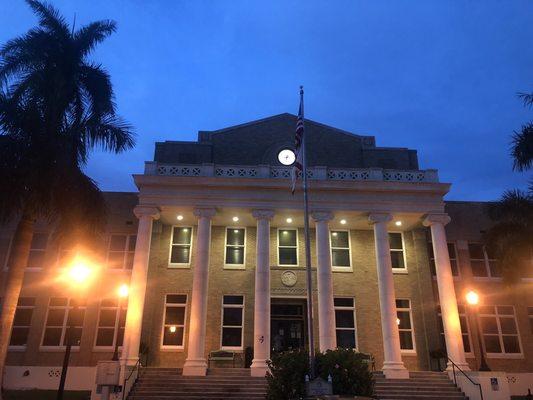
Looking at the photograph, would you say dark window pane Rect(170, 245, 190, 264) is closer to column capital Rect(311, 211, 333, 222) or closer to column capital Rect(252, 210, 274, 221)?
column capital Rect(252, 210, 274, 221)

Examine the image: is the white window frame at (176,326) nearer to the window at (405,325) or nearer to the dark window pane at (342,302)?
the dark window pane at (342,302)

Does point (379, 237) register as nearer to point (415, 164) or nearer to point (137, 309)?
point (415, 164)

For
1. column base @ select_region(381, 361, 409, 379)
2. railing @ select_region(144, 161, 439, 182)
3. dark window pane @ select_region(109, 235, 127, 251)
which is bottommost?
column base @ select_region(381, 361, 409, 379)

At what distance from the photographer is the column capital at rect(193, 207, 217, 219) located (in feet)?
74.2

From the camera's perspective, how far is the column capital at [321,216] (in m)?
22.8

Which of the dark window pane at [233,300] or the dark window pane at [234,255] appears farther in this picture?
the dark window pane at [234,255]

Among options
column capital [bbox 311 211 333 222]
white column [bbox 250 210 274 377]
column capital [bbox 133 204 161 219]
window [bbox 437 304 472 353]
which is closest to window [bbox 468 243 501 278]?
window [bbox 437 304 472 353]

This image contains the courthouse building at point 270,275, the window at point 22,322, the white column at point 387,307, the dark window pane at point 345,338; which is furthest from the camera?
the dark window pane at point 345,338

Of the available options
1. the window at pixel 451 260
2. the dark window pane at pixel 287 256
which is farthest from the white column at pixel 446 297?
the dark window pane at pixel 287 256

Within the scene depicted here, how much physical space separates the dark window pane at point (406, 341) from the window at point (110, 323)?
49.2ft

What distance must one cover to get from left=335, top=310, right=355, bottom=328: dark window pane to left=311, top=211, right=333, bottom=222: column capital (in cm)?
544

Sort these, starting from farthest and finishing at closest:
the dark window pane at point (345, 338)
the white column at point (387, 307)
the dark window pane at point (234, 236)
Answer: the dark window pane at point (234, 236) < the dark window pane at point (345, 338) < the white column at point (387, 307)

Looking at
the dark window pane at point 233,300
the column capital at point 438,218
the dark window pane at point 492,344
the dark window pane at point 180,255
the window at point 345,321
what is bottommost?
the dark window pane at point 492,344

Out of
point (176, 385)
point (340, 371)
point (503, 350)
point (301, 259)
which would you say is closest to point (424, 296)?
point (503, 350)
